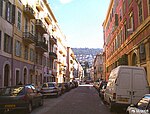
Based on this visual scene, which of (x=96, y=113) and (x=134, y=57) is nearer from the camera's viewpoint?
(x=96, y=113)

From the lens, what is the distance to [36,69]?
Answer: 39844mm

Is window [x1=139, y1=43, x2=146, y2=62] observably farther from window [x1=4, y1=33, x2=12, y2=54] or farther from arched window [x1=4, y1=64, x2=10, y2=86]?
arched window [x1=4, y1=64, x2=10, y2=86]

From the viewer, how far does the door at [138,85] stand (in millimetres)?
13789

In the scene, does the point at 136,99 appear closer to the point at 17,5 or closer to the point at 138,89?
the point at 138,89

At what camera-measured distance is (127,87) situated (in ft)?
45.2

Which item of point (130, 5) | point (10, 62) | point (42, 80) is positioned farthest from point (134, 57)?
point (42, 80)

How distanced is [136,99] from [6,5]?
16982mm

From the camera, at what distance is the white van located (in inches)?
538

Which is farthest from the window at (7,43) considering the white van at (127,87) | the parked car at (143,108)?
the parked car at (143,108)

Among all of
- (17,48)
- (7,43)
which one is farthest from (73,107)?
(17,48)

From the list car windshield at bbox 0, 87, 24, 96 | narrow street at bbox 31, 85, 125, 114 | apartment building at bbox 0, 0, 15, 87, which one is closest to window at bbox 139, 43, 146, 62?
narrow street at bbox 31, 85, 125, 114

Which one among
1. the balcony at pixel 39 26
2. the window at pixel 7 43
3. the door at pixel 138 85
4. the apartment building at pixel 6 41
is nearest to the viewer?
the door at pixel 138 85

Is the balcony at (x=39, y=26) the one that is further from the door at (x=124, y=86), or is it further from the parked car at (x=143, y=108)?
the parked car at (x=143, y=108)

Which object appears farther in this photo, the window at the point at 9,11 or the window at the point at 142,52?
the window at the point at 9,11
